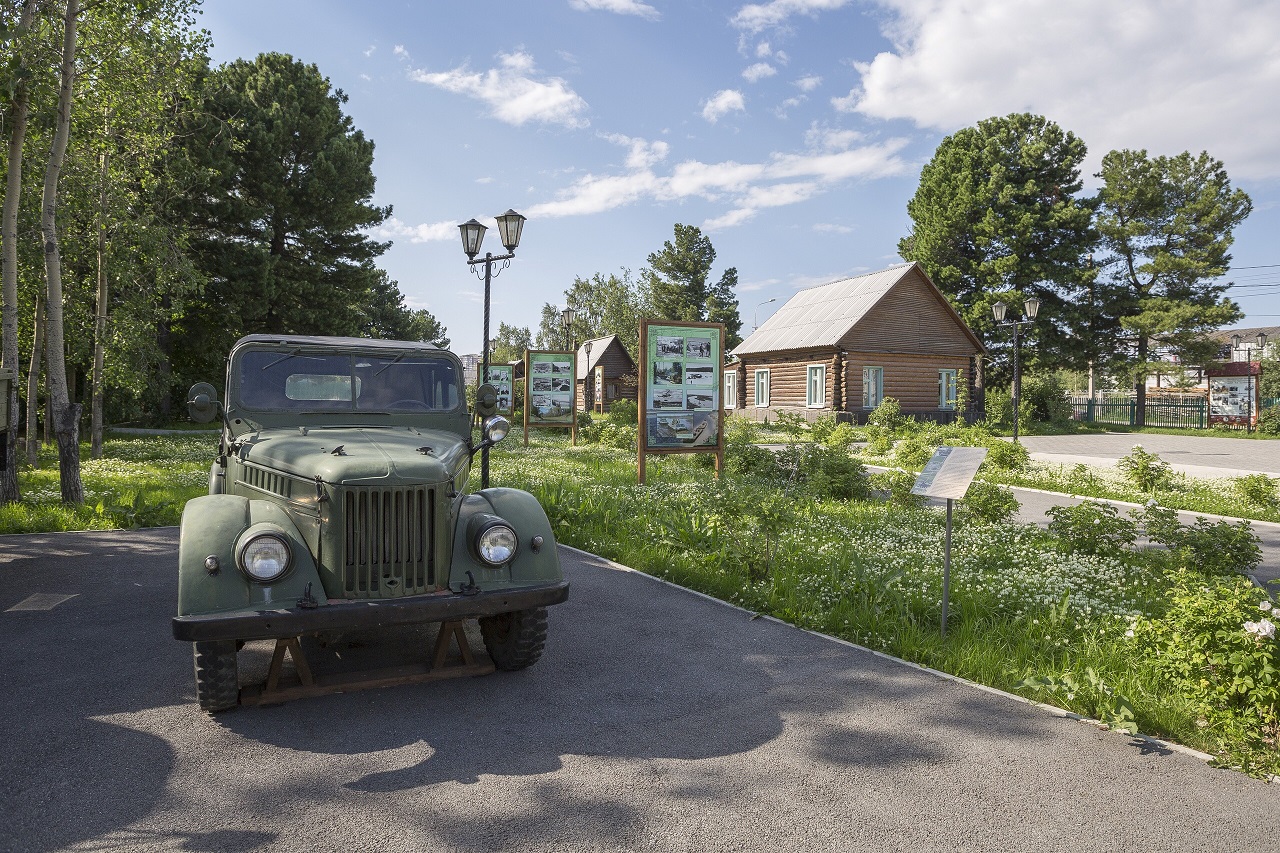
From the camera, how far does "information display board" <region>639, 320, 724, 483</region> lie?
11867 millimetres

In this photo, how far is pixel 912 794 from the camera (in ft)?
10.8

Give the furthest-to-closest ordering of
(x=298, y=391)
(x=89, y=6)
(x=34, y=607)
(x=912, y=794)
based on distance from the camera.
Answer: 1. (x=89, y=6)
2. (x=34, y=607)
3. (x=298, y=391)
4. (x=912, y=794)

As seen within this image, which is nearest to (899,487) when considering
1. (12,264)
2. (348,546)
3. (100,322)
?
(348,546)

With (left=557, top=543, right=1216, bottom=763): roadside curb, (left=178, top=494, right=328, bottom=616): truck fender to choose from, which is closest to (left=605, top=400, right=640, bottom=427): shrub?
(left=557, top=543, right=1216, bottom=763): roadside curb

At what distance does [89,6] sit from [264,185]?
17.2 metres

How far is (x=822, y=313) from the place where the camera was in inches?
1356

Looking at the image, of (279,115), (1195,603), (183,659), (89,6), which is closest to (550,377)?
(89,6)

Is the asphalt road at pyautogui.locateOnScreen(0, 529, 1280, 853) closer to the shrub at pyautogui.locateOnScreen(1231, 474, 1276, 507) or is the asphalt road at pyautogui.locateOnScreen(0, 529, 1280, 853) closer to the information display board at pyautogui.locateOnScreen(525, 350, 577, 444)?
the shrub at pyautogui.locateOnScreen(1231, 474, 1276, 507)

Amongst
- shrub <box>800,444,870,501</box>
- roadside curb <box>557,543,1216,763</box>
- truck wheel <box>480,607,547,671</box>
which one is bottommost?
roadside curb <box>557,543,1216,763</box>

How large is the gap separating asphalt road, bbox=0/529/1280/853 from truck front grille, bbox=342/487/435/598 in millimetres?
712

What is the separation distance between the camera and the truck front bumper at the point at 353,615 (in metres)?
3.58

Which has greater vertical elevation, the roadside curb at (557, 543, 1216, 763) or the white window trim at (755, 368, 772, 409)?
the white window trim at (755, 368, 772, 409)

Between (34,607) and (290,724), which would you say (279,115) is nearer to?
(34,607)

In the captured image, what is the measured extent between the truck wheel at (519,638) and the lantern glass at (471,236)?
35.6 feet
